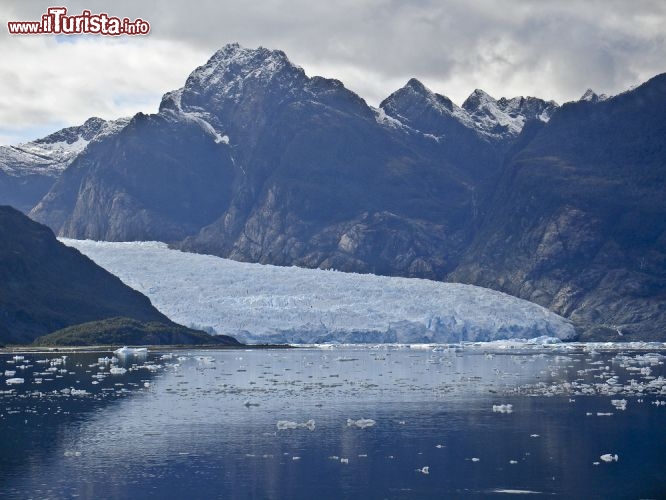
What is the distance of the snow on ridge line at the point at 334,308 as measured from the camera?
158 metres

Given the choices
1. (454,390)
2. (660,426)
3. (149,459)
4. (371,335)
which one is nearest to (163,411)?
(149,459)

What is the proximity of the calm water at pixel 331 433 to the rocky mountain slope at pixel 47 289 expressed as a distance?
50549mm

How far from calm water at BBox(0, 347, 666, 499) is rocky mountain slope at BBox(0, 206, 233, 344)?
5055 cm

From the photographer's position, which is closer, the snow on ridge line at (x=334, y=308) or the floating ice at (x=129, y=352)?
the floating ice at (x=129, y=352)

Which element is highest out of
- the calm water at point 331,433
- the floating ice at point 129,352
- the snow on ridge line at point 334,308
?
the snow on ridge line at point 334,308

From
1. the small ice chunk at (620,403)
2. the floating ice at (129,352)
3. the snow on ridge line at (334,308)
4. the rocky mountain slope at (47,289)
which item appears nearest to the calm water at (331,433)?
the small ice chunk at (620,403)

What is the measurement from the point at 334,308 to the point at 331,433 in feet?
318

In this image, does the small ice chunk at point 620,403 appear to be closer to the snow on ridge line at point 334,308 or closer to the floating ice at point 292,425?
the floating ice at point 292,425

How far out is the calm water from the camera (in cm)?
4759

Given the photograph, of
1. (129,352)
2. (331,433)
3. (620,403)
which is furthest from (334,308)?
(331,433)

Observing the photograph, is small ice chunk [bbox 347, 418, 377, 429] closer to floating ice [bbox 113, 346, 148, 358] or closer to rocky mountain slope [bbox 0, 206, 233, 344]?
floating ice [bbox 113, 346, 148, 358]

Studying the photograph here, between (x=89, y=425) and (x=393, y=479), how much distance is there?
2390cm

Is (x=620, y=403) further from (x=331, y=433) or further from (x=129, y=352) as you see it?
(x=129, y=352)

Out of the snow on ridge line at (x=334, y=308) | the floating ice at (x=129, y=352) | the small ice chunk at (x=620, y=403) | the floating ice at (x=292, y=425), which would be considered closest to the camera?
the floating ice at (x=292, y=425)
